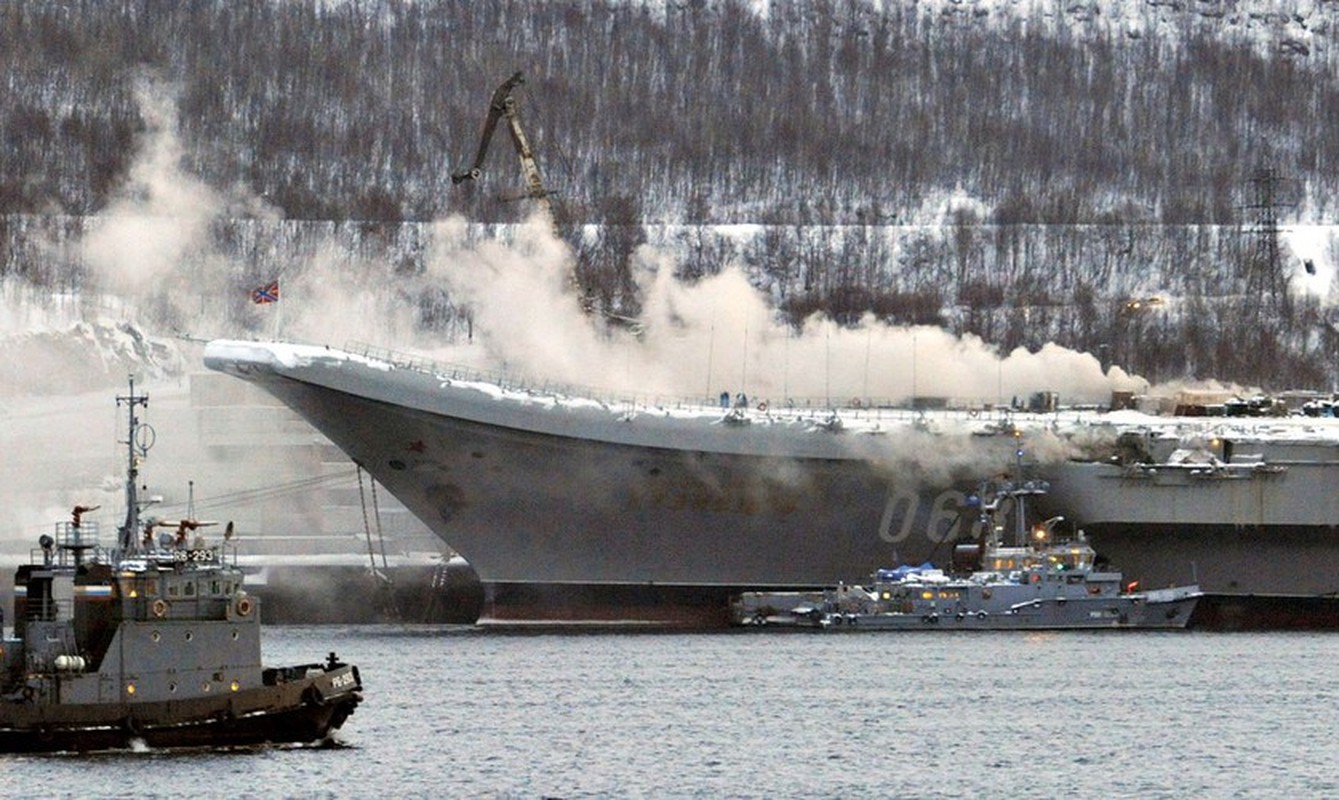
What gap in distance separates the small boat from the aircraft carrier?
1690 mm

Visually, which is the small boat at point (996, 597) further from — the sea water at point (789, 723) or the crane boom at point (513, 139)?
the crane boom at point (513, 139)

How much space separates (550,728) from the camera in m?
54.3

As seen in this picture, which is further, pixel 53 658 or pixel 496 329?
pixel 496 329

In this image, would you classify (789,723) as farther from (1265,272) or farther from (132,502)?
(1265,272)

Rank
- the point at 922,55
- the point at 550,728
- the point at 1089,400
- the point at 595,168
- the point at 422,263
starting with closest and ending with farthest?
the point at 550,728, the point at 1089,400, the point at 422,263, the point at 595,168, the point at 922,55

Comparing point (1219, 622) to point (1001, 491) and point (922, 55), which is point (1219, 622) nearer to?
point (1001, 491)

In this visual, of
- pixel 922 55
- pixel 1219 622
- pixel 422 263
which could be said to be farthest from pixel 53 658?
pixel 922 55

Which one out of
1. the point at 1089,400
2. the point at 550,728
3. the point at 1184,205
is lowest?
the point at 550,728

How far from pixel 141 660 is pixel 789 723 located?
12169 millimetres

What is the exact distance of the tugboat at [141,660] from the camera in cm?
4669

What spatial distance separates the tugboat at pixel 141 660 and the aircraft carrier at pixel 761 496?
2604 centimetres

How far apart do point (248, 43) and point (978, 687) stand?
240ft

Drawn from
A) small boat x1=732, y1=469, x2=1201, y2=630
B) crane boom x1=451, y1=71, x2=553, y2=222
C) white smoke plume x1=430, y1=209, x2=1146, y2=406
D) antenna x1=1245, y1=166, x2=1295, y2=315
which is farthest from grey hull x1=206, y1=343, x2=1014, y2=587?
antenna x1=1245, y1=166, x2=1295, y2=315

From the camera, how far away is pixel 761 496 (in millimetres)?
76688
